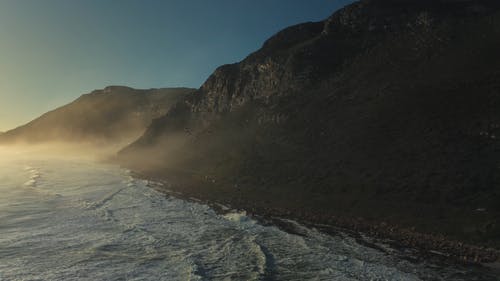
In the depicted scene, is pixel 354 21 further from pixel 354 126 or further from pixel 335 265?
pixel 335 265

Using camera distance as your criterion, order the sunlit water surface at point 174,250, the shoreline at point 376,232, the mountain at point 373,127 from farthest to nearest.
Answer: the mountain at point 373,127 < the shoreline at point 376,232 < the sunlit water surface at point 174,250

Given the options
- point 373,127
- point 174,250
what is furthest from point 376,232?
point 373,127

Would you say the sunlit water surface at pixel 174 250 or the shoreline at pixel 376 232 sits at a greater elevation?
the sunlit water surface at pixel 174 250

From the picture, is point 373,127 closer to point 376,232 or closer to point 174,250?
point 376,232

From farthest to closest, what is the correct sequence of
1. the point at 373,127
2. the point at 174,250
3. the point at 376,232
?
the point at 373,127 < the point at 376,232 < the point at 174,250

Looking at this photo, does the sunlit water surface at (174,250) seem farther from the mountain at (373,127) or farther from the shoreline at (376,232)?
the mountain at (373,127)

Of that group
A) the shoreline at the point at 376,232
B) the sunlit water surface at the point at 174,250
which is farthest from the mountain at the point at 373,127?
the sunlit water surface at the point at 174,250

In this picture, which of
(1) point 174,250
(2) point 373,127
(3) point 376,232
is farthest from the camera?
(2) point 373,127
